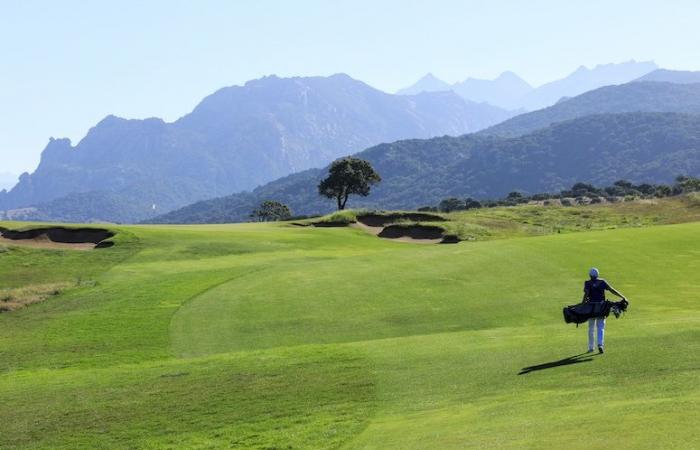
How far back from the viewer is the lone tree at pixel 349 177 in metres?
114

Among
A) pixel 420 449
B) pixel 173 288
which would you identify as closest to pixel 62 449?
pixel 420 449

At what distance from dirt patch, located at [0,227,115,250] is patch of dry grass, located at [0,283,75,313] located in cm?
1706

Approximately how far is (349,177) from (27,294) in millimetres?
78605

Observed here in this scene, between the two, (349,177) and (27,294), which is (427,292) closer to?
(27,294)

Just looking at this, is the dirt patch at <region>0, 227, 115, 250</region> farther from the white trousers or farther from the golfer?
the white trousers

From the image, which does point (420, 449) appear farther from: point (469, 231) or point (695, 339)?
point (469, 231)

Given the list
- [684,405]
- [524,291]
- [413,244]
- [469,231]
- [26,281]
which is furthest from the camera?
[469,231]

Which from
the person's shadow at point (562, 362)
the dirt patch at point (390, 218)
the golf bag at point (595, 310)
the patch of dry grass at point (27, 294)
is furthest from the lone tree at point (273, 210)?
the person's shadow at point (562, 362)

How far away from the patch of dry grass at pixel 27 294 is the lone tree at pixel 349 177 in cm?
7455

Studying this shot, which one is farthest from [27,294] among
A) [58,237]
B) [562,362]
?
[562,362]

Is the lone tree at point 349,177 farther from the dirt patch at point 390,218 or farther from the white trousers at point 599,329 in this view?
the white trousers at point 599,329

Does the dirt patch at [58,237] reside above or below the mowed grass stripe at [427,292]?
above

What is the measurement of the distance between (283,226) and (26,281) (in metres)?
37.5

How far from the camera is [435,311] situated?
30656 millimetres
